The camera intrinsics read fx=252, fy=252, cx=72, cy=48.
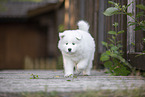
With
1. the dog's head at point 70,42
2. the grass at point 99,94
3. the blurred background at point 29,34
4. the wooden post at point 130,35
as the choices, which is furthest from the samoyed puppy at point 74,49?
the blurred background at point 29,34

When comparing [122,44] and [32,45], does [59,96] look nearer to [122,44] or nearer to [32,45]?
[122,44]

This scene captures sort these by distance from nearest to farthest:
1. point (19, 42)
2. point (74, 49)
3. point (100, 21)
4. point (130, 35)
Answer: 1. point (74, 49)
2. point (130, 35)
3. point (100, 21)
4. point (19, 42)

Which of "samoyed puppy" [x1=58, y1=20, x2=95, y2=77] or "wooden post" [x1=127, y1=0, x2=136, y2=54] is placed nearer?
"samoyed puppy" [x1=58, y1=20, x2=95, y2=77]

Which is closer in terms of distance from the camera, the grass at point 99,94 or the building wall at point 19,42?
the grass at point 99,94

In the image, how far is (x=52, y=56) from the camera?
1206 cm

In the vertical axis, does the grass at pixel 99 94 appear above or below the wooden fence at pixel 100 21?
below

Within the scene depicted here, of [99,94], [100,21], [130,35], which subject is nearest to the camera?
[99,94]

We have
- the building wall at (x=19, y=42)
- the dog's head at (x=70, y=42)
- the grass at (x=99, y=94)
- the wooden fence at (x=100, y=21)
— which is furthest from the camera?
the building wall at (x=19, y=42)

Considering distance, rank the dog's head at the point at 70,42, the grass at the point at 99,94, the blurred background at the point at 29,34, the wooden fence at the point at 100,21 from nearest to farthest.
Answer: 1. the grass at the point at 99,94
2. the dog's head at the point at 70,42
3. the wooden fence at the point at 100,21
4. the blurred background at the point at 29,34

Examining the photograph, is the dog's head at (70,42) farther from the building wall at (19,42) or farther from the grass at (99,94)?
the building wall at (19,42)

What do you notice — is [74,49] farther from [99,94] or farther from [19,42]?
[19,42]

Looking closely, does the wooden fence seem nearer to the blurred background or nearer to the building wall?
the blurred background

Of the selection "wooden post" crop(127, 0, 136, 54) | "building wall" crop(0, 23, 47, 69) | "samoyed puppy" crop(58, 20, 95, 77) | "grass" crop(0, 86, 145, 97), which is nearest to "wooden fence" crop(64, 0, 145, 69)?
"wooden post" crop(127, 0, 136, 54)

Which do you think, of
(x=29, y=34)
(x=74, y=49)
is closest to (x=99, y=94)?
(x=74, y=49)
